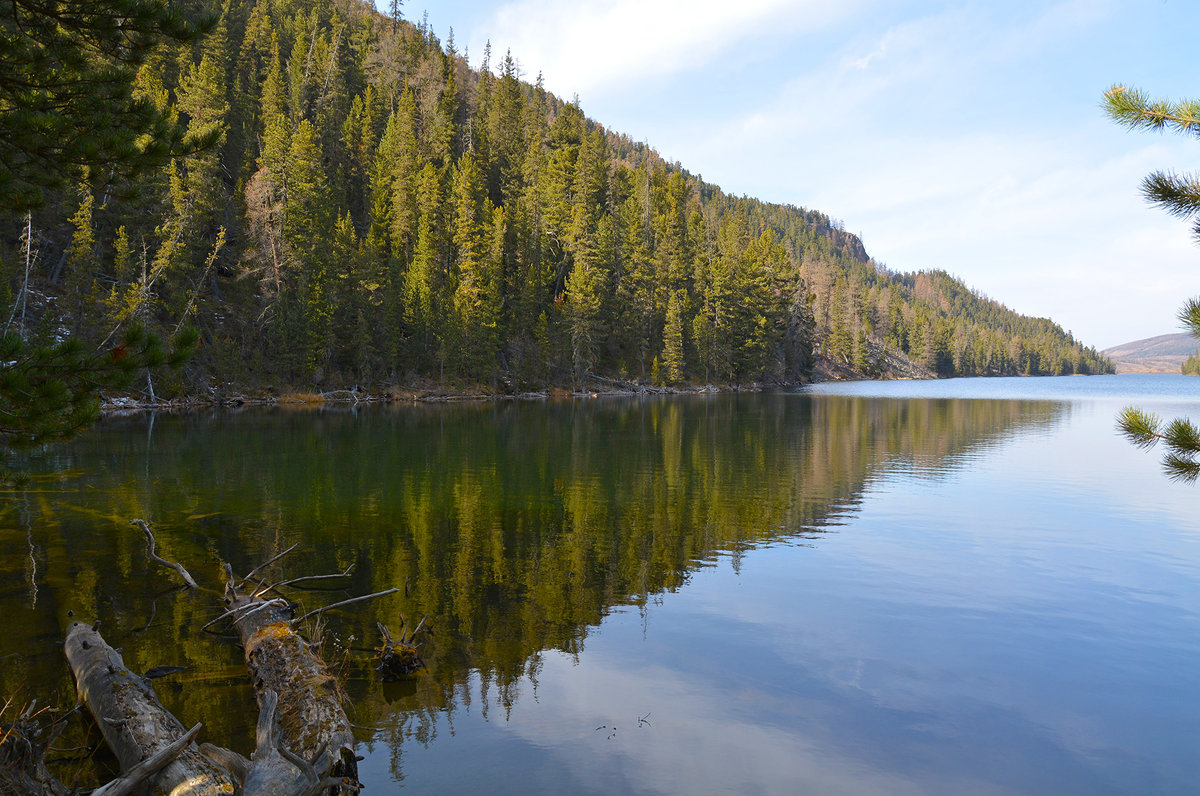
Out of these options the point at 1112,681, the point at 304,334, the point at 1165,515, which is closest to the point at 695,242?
the point at 304,334

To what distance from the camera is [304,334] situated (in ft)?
180

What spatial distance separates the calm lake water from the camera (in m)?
7.13

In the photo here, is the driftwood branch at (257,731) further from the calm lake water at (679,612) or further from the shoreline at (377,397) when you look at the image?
the shoreline at (377,397)

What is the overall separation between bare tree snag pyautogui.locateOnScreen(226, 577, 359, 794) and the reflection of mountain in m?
0.45

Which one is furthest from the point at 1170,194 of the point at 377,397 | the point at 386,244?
the point at 386,244

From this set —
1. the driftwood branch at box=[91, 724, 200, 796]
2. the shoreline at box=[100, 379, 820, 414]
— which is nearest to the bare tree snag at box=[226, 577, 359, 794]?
the driftwood branch at box=[91, 724, 200, 796]

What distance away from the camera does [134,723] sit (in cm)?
626

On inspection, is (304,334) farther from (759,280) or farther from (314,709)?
(759,280)

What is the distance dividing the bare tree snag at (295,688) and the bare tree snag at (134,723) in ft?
1.91

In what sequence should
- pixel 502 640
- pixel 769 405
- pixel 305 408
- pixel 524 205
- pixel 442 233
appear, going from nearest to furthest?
pixel 502 640 < pixel 305 408 < pixel 769 405 < pixel 442 233 < pixel 524 205

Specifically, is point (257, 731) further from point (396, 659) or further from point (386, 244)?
point (386, 244)

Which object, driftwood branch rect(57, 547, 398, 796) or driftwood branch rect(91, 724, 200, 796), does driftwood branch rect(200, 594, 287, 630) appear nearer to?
driftwood branch rect(57, 547, 398, 796)

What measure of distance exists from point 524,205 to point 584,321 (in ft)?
61.3

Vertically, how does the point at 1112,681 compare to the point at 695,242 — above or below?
below
